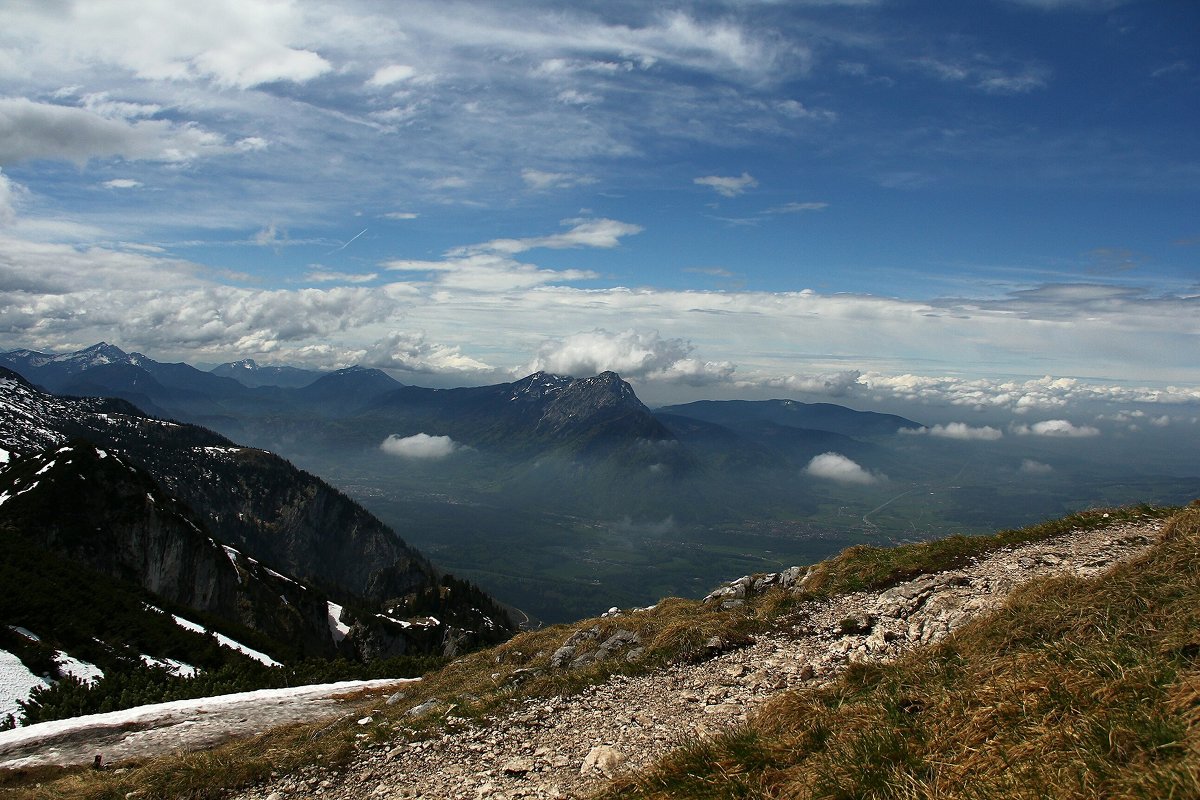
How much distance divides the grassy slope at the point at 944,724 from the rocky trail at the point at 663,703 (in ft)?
2.88

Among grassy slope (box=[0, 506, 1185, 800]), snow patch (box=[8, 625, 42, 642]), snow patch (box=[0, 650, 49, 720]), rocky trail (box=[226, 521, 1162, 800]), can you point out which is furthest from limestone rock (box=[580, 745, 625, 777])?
snow patch (box=[8, 625, 42, 642])

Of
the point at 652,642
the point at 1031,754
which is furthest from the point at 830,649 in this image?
the point at 1031,754

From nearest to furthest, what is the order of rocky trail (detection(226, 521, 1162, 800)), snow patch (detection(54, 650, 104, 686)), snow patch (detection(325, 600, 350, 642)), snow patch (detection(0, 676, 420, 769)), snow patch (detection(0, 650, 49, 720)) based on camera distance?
rocky trail (detection(226, 521, 1162, 800))
snow patch (detection(0, 676, 420, 769))
snow patch (detection(0, 650, 49, 720))
snow patch (detection(54, 650, 104, 686))
snow patch (detection(325, 600, 350, 642))

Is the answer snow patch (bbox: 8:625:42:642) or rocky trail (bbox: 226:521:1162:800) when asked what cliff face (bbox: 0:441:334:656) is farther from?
rocky trail (bbox: 226:521:1162:800)

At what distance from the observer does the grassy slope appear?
583cm

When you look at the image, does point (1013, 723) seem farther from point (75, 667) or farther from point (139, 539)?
point (139, 539)

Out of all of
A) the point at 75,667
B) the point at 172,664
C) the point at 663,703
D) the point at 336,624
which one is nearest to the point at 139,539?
the point at 336,624

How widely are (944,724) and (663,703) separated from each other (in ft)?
23.5

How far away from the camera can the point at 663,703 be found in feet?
42.5

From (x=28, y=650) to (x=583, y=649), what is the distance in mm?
33448

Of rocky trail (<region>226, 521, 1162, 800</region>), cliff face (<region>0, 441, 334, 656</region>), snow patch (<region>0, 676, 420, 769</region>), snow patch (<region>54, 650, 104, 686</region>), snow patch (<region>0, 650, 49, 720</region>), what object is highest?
rocky trail (<region>226, 521, 1162, 800</region>)

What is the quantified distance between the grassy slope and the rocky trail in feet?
2.88

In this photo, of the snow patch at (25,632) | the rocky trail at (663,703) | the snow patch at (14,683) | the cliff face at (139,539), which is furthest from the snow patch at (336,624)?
the rocky trail at (663,703)

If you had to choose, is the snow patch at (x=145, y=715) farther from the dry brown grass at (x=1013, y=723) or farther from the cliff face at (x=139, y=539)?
the cliff face at (x=139, y=539)
